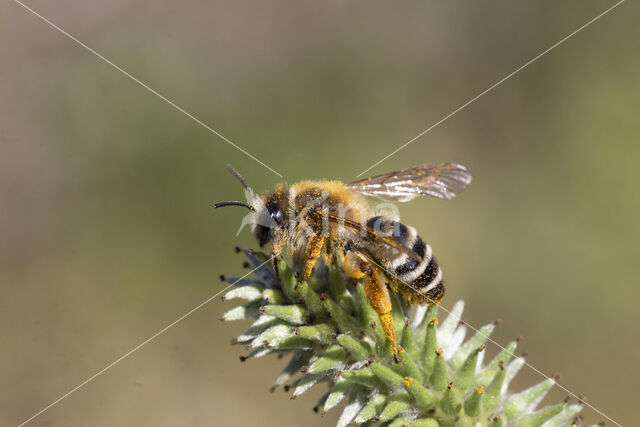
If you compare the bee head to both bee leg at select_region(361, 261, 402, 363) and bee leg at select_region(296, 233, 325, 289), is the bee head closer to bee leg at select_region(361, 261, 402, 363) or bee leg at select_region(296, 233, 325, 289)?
bee leg at select_region(296, 233, 325, 289)

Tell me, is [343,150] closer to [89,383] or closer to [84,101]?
[84,101]

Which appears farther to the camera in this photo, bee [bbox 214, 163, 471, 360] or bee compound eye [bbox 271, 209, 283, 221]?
bee compound eye [bbox 271, 209, 283, 221]

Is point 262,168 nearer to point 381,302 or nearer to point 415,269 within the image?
point 415,269

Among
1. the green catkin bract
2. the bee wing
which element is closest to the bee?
the green catkin bract

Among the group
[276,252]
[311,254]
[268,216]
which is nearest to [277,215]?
[268,216]

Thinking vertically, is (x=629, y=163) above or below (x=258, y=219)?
above

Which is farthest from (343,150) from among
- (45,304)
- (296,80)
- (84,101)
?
(45,304)

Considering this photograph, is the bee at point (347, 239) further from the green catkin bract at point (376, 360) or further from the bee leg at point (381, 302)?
the green catkin bract at point (376, 360)
